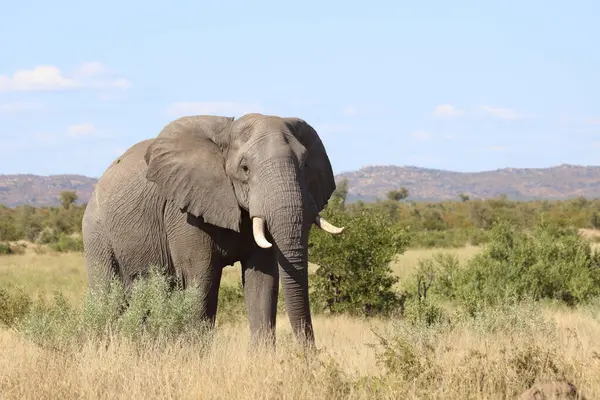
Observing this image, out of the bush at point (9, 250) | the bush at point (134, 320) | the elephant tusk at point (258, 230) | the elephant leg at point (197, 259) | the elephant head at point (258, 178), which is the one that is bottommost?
the bush at point (9, 250)

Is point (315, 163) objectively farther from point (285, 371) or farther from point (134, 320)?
point (285, 371)

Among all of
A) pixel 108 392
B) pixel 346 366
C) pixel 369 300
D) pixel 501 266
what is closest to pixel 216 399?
pixel 108 392

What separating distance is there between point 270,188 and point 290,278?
92cm

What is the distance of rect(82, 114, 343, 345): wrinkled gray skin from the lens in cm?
911

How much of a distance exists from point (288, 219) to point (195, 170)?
1502 mm

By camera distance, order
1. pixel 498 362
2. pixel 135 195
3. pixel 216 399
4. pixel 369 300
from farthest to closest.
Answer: pixel 369 300
pixel 135 195
pixel 498 362
pixel 216 399

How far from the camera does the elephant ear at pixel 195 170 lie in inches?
381

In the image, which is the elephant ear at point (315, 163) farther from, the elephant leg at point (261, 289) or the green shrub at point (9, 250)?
the green shrub at point (9, 250)

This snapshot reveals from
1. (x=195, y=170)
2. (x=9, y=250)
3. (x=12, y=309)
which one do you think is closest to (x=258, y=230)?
(x=195, y=170)

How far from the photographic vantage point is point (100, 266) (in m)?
11.2

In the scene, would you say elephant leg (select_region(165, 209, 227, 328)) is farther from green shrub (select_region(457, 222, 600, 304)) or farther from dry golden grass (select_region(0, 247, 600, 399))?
green shrub (select_region(457, 222, 600, 304))

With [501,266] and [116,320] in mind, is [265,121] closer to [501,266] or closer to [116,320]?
[116,320]

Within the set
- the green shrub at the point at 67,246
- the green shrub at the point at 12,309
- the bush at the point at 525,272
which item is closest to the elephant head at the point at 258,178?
the green shrub at the point at 12,309

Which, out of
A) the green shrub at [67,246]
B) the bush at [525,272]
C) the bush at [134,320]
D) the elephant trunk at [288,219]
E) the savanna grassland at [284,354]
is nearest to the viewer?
the savanna grassland at [284,354]
